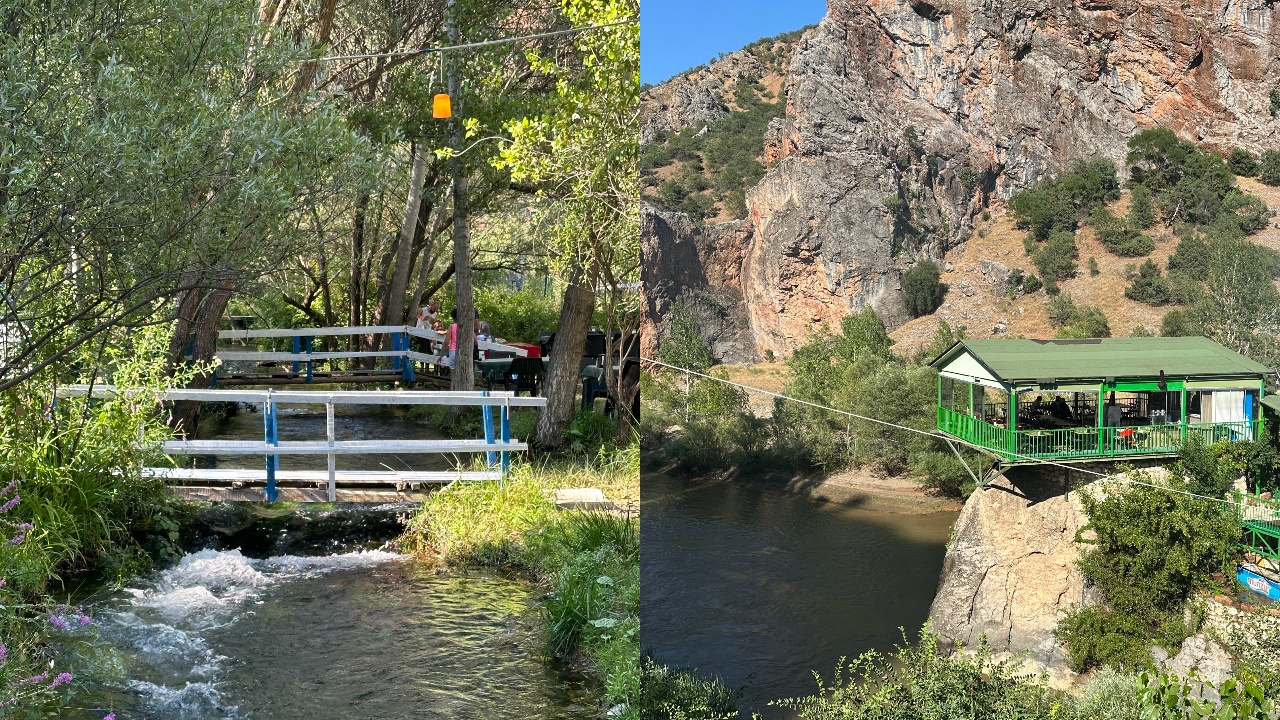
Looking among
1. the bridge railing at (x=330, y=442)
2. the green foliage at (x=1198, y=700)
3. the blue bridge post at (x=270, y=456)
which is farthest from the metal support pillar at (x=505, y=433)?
the green foliage at (x=1198, y=700)

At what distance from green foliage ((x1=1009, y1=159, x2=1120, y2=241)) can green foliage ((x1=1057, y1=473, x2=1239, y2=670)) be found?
0.73m

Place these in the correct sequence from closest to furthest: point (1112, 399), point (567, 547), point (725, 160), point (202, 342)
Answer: point (1112, 399)
point (725, 160)
point (567, 547)
point (202, 342)

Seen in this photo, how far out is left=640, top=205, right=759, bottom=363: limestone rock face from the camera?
3080 mm

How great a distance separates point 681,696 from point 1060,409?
128 cm

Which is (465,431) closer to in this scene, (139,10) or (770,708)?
(139,10)

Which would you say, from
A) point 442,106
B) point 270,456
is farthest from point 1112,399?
point 442,106

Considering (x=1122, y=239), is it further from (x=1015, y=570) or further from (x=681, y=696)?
(x=681, y=696)

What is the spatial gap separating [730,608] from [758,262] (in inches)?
38.0

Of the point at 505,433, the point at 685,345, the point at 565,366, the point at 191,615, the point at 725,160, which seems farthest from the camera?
the point at 565,366

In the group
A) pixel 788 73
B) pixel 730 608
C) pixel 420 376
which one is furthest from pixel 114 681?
pixel 420 376

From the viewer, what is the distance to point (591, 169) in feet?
18.6

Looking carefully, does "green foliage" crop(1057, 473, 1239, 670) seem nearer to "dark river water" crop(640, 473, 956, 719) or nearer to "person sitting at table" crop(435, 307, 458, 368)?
"dark river water" crop(640, 473, 956, 719)

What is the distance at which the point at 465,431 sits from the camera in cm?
916

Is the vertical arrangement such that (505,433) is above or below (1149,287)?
below
